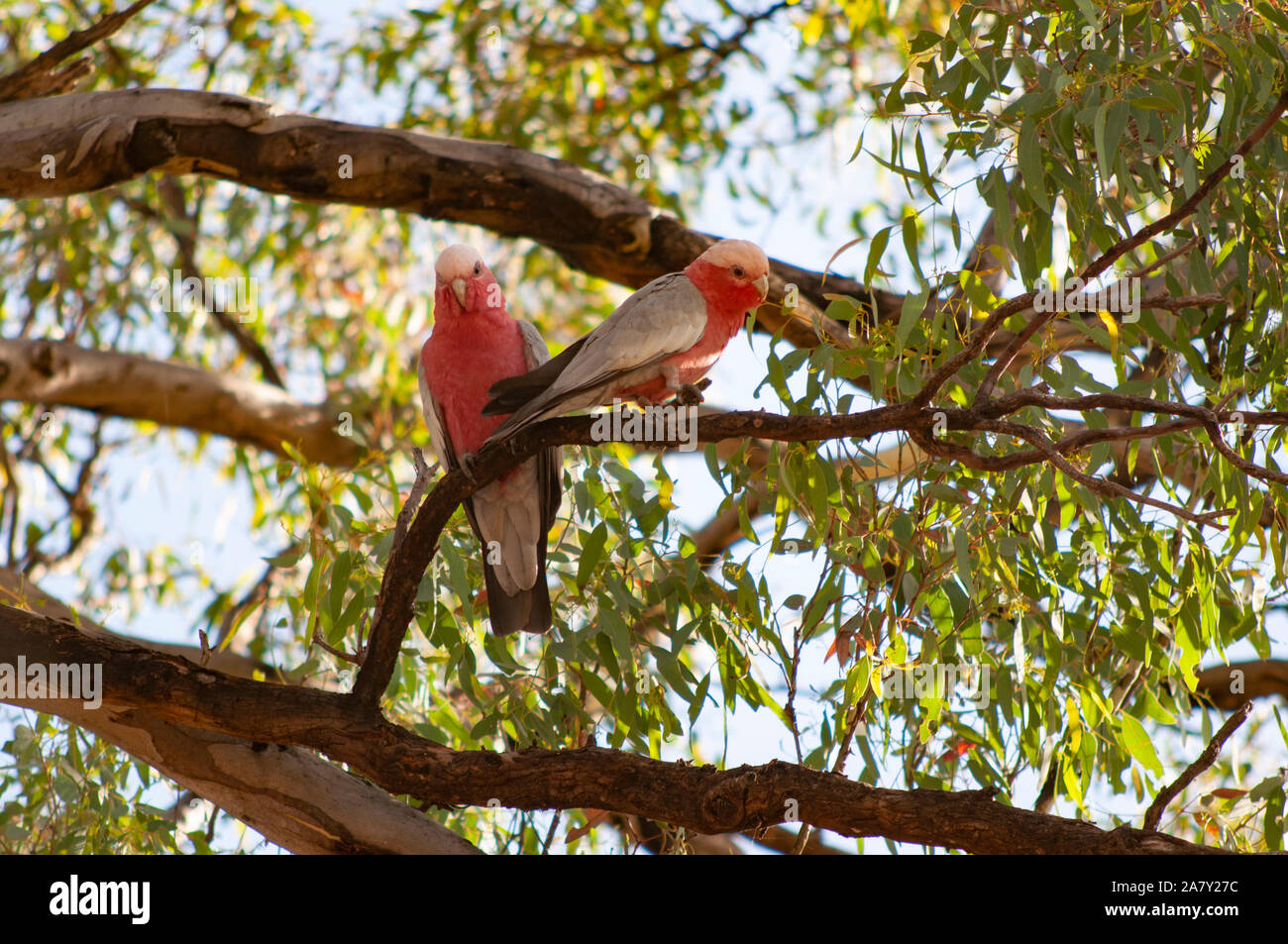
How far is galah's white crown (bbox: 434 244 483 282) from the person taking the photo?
2713mm

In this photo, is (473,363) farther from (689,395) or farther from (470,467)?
(689,395)

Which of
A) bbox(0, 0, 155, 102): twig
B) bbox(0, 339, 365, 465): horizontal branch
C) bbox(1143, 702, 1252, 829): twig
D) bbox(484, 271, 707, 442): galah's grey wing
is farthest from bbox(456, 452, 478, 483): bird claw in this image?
bbox(0, 339, 365, 465): horizontal branch

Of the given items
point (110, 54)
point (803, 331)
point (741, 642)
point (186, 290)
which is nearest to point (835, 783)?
point (741, 642)

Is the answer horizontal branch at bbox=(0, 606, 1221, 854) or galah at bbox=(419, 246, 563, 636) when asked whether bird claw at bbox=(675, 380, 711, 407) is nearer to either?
galah at bbox=(419, 246, 563, 636)

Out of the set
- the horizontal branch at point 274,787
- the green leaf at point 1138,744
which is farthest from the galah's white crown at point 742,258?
the horizontal branch at point 274,787

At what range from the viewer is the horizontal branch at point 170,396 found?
4258 mm

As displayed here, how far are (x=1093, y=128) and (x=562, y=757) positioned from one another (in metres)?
1.44

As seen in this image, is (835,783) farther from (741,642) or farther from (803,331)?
(803,331)

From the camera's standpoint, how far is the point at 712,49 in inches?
209

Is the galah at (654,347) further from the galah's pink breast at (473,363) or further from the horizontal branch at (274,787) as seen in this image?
the horizontal branch at (274,787)

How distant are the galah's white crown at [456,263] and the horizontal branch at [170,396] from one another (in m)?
1.81

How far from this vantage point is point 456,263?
271 cm
